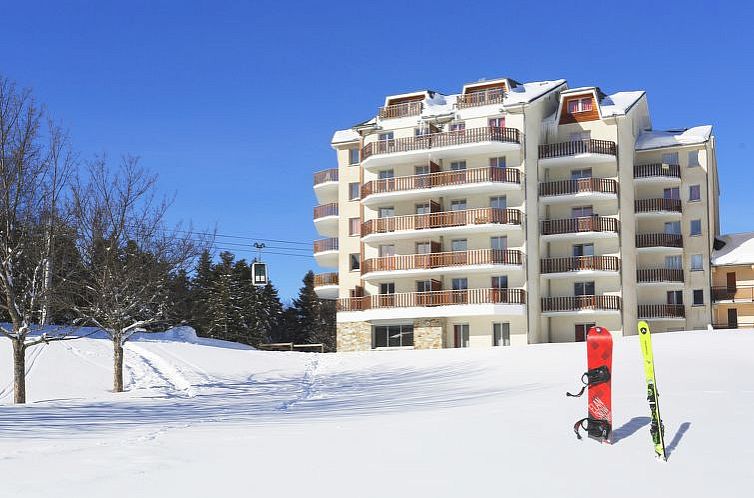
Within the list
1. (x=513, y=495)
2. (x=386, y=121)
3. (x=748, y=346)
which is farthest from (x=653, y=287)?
(x=513, y=495)

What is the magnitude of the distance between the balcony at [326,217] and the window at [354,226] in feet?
4.92

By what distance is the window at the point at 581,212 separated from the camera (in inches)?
1991

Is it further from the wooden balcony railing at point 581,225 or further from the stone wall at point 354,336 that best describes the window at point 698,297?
the stone wall at point 354,336

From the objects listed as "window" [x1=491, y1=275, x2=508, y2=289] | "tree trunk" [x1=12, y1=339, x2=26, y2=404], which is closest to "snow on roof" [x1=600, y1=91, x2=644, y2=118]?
"window" [x1=491, y1=275, x2=508, y2=289]

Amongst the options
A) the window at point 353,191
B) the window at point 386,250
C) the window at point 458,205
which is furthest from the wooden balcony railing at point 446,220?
the window at point 353,191

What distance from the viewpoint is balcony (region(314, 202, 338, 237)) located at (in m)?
54.9

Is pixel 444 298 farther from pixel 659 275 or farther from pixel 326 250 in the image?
pixel 659 275

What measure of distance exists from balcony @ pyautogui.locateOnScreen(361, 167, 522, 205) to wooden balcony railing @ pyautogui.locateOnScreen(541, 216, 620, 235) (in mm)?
3852

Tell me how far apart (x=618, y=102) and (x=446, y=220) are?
15338 mm

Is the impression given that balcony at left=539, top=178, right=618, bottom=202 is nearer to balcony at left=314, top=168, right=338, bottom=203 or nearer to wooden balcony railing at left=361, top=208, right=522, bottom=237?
wooden balcony railing at left=361, top=208, right=522, bottom=237

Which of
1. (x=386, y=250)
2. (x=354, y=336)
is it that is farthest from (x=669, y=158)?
(x=354, y=336)

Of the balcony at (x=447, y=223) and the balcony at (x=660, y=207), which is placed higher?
the balcony at (x=660, y=207)

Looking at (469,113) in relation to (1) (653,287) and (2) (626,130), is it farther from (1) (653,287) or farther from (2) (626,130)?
(1) (653,287)

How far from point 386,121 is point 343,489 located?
4382 cm
